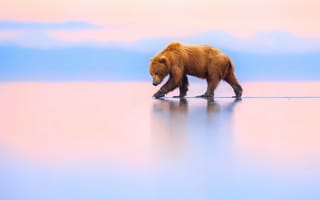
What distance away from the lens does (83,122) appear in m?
6.32

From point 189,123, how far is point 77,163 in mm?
2308

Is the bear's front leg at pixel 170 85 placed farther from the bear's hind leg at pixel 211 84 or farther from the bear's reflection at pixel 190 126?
the bear's reflection at pixel 190 126

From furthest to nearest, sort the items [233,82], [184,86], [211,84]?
[233,82] → [184,86] → [211,84]

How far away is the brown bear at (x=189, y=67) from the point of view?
10227 mm

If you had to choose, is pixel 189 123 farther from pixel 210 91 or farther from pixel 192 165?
pixel 210 91

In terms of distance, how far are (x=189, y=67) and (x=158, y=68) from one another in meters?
0.56

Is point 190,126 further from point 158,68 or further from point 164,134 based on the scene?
point 158,68

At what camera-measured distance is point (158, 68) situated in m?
10.2

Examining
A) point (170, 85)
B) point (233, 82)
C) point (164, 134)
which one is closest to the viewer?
→ point (164, 134)

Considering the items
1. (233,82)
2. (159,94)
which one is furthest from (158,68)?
(233,82)

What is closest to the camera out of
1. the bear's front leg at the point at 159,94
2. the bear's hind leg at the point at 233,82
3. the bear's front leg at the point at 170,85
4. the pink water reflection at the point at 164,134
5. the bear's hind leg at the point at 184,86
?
the pink water reflection at the point at 164,134

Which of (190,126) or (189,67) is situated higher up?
(189,67)

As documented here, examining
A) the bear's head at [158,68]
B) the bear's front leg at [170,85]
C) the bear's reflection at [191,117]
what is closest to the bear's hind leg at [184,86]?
the bear's front leg at [170,85]

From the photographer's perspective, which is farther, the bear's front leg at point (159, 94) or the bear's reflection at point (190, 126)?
the bear's front leg at point (159, 94)
